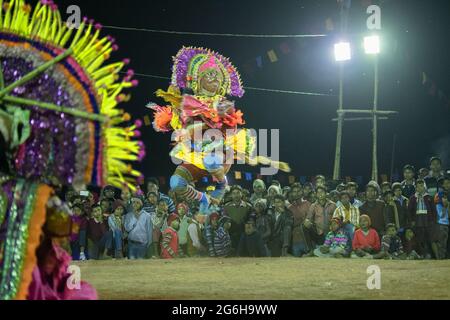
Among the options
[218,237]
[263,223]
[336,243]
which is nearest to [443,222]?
[336,243]

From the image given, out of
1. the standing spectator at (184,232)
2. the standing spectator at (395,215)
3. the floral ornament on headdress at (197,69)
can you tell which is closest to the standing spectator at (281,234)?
the standing spectator at (184,232)

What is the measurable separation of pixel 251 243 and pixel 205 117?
106 inches

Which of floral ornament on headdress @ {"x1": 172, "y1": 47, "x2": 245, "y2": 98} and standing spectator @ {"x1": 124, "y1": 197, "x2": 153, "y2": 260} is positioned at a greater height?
floral ornament on headdress @ {"x1": 172, "y1": 47, "x2": 245, "y2": 98}

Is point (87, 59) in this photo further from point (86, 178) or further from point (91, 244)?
point (91, 244)

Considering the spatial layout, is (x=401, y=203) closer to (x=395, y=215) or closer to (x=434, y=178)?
(x=395, y=215)

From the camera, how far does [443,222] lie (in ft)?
38.6

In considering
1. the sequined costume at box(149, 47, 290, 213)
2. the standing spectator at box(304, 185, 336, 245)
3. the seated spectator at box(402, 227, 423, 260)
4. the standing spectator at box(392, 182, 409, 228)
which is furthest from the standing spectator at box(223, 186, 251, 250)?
the seated spectator at box(402, 227, 423, 260)

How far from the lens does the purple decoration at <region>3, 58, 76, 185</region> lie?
15.6 ft

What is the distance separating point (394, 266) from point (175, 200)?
16.7ft

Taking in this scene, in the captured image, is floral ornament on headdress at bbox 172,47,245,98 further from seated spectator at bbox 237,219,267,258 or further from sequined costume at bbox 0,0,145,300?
sequined costume at bbox 0,0,145,300

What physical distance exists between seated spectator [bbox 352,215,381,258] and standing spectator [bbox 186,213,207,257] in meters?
2.70

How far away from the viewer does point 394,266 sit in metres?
9.89

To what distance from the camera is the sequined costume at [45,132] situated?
15.3ft
